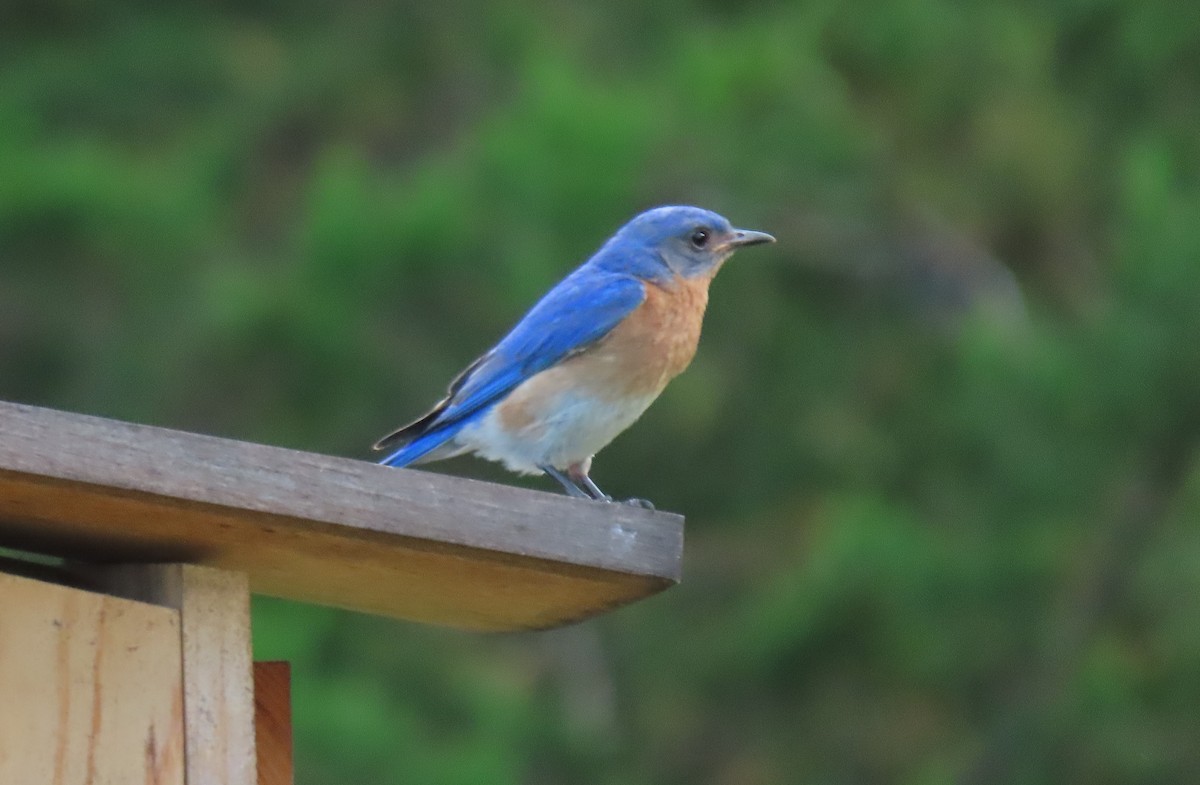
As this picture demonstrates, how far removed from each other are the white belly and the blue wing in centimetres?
4

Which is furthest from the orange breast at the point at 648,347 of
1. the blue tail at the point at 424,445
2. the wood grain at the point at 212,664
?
the wood grain at the point at 212,664

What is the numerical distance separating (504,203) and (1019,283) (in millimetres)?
3938

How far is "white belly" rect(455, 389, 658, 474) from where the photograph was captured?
165 inches

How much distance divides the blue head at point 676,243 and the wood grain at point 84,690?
6.60 feet

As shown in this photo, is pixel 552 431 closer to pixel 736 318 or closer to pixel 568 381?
pixel 568 381

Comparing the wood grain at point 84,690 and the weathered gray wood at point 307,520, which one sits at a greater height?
the weathered gray wood at point 307,520

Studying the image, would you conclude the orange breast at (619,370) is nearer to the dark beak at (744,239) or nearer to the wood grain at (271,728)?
the dark beak at (744,239)

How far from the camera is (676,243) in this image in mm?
4707

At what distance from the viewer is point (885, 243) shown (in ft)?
34.0

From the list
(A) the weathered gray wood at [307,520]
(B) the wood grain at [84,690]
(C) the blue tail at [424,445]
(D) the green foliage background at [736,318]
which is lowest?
(B) the wood grain at [84,690]

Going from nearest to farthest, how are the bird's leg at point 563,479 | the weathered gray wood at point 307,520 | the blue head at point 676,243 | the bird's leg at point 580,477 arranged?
the weathered gray wood at point 307,520 < the bird's leg at point 563,479 < the bird's leg at point 580,477 < the blue head at point 676,243

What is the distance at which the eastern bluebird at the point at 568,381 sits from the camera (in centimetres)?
420

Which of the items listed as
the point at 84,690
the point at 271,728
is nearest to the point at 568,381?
the point at 271,728

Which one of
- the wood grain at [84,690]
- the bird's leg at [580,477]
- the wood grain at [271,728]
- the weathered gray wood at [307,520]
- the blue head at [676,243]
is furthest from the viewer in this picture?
the blue head at [676,243]
